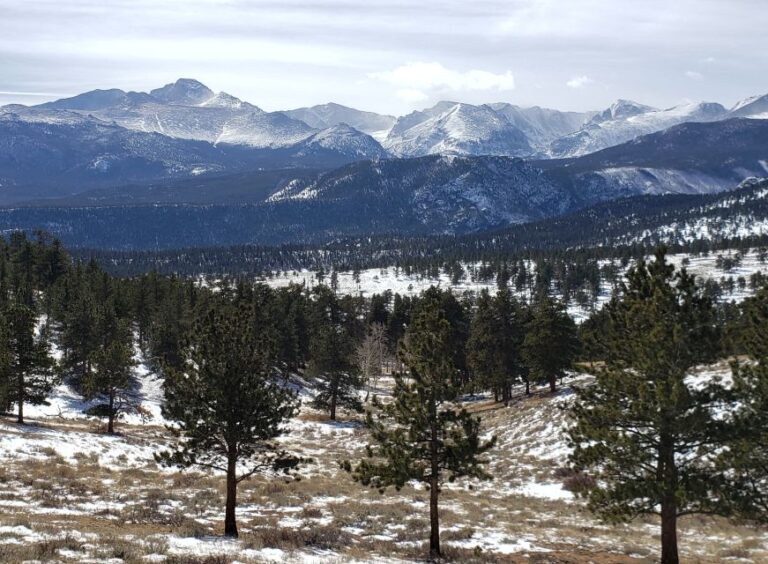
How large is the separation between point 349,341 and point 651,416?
5128 centimetres

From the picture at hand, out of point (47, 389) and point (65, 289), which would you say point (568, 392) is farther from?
point (65, 289)

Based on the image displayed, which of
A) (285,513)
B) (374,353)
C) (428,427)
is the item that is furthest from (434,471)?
(374,353)

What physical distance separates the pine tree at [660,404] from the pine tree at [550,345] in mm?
38341

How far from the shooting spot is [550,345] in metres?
59.5

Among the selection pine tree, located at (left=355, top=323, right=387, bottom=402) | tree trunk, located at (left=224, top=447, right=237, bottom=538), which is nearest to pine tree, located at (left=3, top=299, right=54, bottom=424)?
tree trunk, located at (left=224, top=447, right=237, bottom=538)

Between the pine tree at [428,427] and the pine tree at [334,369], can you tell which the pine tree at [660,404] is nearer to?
the pine tree at [428,427]

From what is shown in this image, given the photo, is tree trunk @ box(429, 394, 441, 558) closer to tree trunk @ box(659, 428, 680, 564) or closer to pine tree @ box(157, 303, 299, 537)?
pine tree @ box(157, 303, 299, 537)

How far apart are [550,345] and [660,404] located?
40.7 meters

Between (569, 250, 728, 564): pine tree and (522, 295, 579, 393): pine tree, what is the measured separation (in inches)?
1509

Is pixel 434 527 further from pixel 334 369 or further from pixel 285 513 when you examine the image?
pixel 334 369

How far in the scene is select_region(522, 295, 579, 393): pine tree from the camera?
59.6 meters

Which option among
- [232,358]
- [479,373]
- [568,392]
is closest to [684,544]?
[232,358]

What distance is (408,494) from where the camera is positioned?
1544 inches

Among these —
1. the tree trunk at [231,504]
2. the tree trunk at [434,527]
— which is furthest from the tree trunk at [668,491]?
the tree trunk at [231,504]
